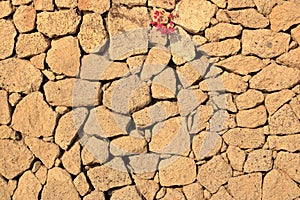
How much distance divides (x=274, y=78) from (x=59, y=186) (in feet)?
6.07

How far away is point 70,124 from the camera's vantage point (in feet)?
12.1

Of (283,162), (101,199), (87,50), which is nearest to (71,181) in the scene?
(101,199)

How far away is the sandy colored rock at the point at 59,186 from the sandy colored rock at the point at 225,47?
4.87 ft

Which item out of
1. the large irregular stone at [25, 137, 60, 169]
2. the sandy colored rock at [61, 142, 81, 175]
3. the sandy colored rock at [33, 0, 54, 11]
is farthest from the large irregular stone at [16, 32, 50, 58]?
the sandy colored rock at [61, 142, 81, 175]

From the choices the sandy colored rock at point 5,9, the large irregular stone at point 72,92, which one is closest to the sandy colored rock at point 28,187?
the large irregular stone at point 72,92

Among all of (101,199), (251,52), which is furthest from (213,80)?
(101,199)

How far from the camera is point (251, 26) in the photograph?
355cm

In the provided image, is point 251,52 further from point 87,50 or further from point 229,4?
point 87,50

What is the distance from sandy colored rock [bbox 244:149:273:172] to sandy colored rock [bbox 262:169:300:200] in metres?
0.07

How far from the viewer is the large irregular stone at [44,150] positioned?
3709 millimetres

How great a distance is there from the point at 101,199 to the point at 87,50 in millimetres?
1159

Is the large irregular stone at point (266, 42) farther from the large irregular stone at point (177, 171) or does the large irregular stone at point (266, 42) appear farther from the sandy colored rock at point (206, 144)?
the large irregular stone at point (177, 171)

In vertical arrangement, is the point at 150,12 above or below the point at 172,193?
above

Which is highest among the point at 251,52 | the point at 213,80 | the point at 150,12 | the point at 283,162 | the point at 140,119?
the point at 150,12
